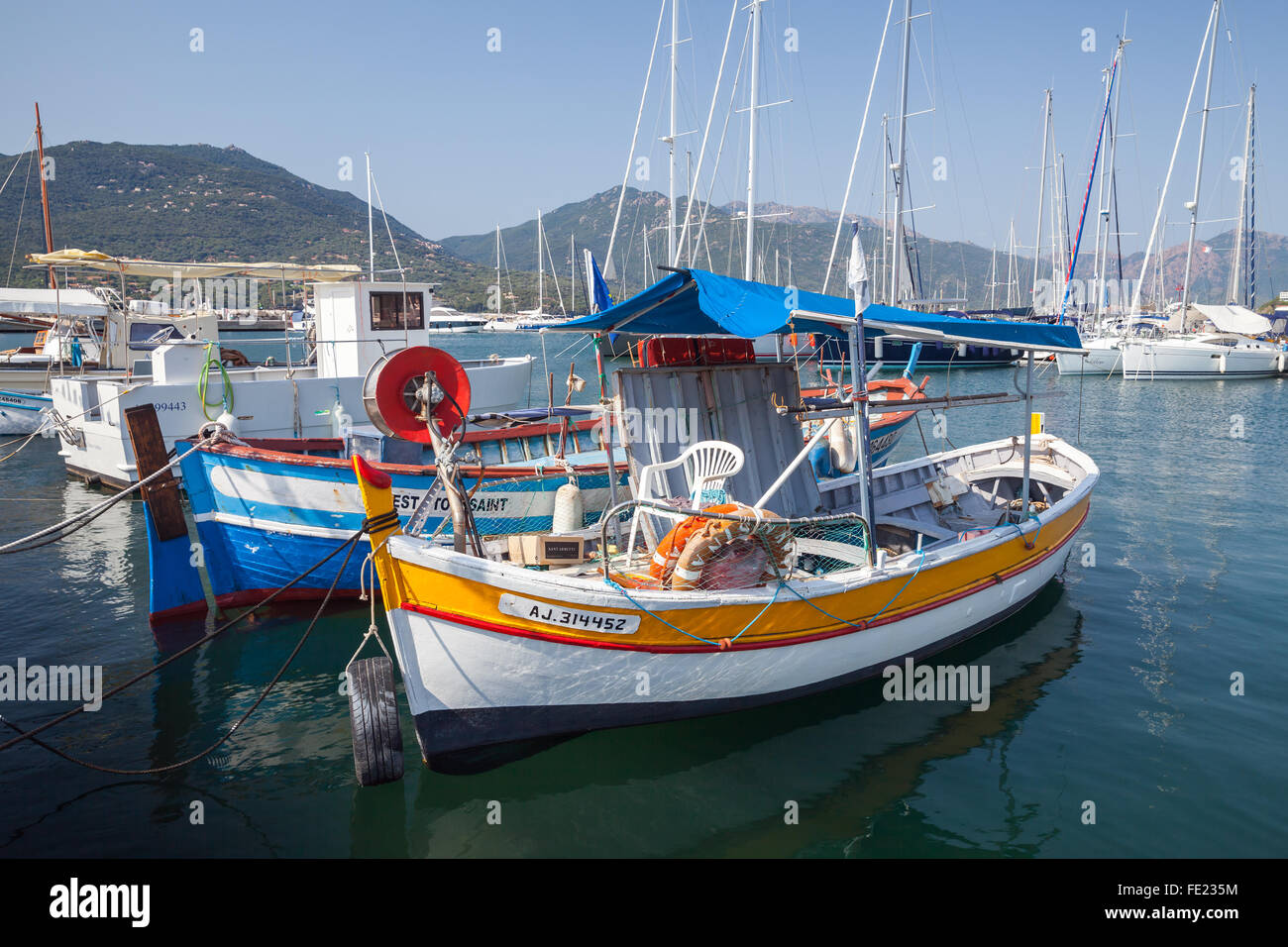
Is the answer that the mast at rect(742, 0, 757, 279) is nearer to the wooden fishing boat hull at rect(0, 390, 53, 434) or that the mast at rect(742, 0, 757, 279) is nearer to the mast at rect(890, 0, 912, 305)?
the mast at rect(890, 0, 912, 305)

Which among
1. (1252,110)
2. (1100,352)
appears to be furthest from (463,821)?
(1252,110)

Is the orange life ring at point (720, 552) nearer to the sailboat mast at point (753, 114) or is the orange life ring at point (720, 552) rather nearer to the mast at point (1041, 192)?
the sailboat mast at point (753, 114)

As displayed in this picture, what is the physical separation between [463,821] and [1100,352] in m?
48.2

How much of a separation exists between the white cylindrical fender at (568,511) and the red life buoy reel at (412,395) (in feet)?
5.33

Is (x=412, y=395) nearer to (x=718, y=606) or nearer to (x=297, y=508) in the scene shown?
(x=297, y=508)

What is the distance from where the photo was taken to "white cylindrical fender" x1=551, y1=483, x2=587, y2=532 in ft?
30.9

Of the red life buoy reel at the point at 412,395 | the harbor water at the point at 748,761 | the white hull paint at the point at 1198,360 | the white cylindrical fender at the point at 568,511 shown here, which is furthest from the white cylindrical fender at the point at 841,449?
the white hull paint at the point at 1198,360

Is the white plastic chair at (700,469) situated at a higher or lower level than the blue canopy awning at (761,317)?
lower

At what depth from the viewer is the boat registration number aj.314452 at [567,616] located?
6.09 meters

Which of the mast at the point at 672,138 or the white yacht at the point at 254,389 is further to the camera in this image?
the mast at the point at 672,138

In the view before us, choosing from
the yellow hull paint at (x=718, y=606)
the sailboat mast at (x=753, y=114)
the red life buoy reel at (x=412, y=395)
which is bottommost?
the yellow hull paint at (x=718, y=606)

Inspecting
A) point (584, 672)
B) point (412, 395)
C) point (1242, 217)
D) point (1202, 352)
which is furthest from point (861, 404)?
point (1242, 217)

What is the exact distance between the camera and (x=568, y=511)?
9.45m
